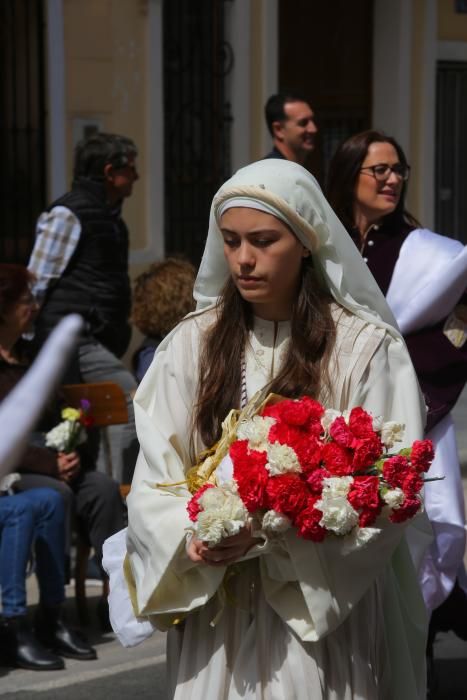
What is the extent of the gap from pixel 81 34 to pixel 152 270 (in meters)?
5.04

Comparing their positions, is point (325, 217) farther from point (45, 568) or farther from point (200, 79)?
point (200, 79)

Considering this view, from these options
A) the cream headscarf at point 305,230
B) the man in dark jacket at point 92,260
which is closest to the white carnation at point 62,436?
the man in dark jacket at point 92,260

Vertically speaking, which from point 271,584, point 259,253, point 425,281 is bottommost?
point 271,584

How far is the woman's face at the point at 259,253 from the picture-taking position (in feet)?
11.7

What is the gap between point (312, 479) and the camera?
10.9 ft

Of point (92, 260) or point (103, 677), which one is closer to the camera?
point (103, 677)

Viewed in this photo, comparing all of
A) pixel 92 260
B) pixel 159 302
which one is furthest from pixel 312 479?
pixel 92 260

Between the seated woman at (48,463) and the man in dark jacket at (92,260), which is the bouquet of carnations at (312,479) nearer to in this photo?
the seated woman at (48,463)

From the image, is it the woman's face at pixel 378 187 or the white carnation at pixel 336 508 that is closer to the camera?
the white carnation at pixel 336 508

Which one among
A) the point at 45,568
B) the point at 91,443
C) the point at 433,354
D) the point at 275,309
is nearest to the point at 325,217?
the point at 275,309

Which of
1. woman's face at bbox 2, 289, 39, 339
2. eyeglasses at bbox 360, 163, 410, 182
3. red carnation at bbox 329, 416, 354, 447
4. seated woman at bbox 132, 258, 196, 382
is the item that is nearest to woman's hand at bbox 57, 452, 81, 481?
woman's face at bbox 2, 289, 39, 339

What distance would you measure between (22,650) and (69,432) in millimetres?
956

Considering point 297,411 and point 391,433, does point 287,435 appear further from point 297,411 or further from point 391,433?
point 391,433

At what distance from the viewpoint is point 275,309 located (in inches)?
146
